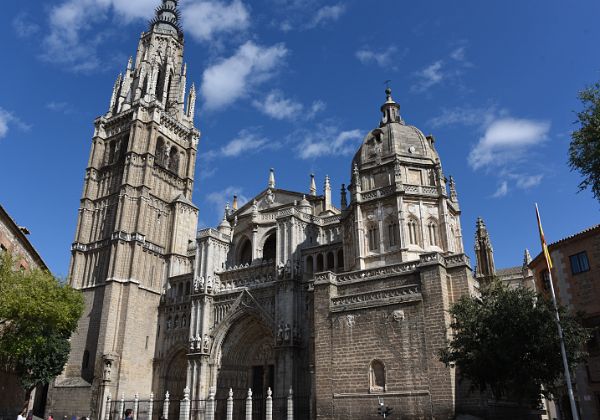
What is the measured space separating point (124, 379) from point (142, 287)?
6.86 m

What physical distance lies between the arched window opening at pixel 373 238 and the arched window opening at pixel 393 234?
0.77 meters

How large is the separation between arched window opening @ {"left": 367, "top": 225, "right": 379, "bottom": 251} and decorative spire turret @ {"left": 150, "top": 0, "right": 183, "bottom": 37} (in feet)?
115

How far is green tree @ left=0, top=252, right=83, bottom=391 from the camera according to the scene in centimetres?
2188

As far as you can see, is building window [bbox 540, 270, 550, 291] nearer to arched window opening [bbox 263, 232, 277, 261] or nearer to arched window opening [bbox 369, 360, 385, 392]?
arched window opening [bbox 369, 360, 385, 392]

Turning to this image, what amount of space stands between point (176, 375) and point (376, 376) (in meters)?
19.9

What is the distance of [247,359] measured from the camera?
35.0 metres

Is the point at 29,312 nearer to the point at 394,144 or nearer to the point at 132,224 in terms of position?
the point at 132,224

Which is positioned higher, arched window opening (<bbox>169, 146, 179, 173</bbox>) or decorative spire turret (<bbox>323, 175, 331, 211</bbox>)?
arched window opening (<bbox>169, 146, 179, 173</bbox>)

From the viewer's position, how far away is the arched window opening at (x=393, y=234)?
28953 mm

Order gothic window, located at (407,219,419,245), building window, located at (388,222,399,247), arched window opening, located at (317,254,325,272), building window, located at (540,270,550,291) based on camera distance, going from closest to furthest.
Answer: building window, located at (540,270,550,291), gothic window, located at (407,219,419,245), building window, located at (388,222,399,247), arched window opening, located at (317,254,325,272)

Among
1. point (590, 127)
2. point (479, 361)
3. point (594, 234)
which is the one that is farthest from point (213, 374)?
point (590, 127)

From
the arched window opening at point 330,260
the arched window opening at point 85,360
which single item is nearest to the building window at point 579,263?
the arched window opening at point 330,260

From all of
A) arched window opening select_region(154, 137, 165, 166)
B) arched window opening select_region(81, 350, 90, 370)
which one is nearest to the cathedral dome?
arched window opening select_region(154, 137, 165, 166)

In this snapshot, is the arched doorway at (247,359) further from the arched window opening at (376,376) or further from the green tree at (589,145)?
the green tree at (589,145)
